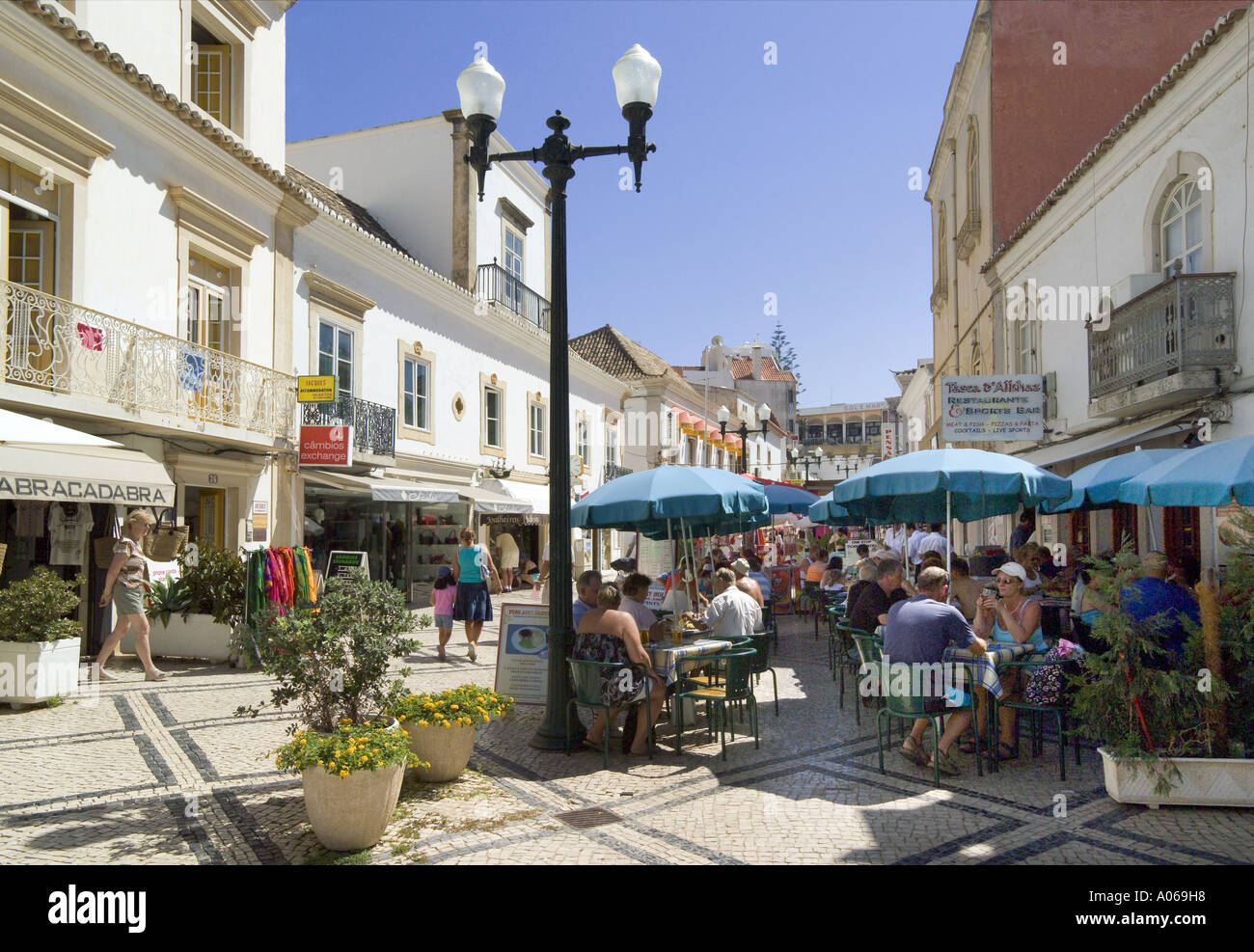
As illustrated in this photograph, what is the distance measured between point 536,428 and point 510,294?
13.6ft

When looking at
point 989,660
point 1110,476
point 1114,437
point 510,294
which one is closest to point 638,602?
point 989,660

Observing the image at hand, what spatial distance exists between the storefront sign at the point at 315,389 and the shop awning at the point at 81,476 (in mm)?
4287

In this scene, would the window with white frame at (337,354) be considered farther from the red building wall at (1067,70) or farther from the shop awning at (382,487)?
the red building wall at (1067,70)

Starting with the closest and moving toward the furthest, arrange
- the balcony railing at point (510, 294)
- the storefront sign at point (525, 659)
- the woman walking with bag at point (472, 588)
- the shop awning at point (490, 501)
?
the storefront sign at point (525, 659) < the woman walking with bag at point (472, 588) < the shop awning at point (490, 501) < the balcony railing at point (510, 294)

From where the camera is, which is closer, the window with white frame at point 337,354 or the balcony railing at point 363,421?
the balcony railing at point 363,421

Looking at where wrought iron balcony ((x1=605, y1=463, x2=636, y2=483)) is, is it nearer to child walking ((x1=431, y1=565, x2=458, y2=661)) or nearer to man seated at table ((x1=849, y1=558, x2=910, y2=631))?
child walking ((x1=431, y1=565, x2=458, y2=661))

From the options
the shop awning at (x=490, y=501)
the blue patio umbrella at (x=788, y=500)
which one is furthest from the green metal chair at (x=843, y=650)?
the shop awning at (x=490, y=501)

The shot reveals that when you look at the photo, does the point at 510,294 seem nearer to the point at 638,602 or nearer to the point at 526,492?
the point at 526,492

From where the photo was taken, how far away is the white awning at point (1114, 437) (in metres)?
10.7

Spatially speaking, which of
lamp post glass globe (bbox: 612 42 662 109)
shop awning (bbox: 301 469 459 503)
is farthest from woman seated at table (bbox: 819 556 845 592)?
lamp post glass globe (bbox: 612 42 662 109)

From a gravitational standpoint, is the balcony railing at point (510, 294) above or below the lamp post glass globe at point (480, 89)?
above
